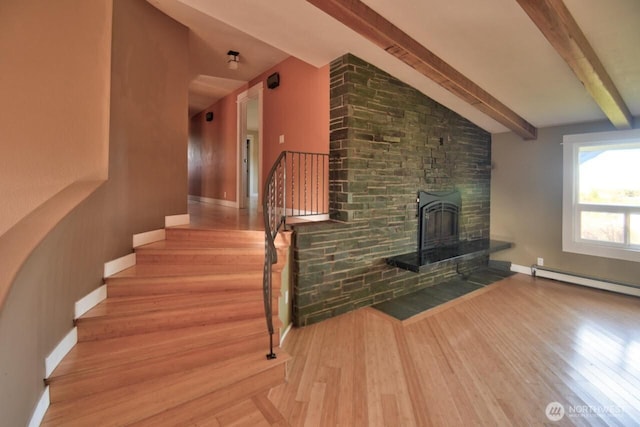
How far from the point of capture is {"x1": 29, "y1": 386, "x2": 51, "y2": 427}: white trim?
1.53 m

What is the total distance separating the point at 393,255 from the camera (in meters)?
3.88

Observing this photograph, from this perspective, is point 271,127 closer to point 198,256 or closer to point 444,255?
point 198,256

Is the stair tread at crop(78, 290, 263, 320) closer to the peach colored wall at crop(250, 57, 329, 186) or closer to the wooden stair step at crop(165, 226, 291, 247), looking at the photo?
the wooden stair step at crop(165, 226, 291, 247)

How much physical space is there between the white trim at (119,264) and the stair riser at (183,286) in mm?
106

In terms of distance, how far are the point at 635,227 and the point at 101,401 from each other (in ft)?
20.0

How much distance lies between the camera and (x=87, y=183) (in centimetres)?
236

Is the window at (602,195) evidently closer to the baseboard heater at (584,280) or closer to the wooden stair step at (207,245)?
the baseboard heater at (584,280)

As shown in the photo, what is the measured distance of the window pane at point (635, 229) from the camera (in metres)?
3.97

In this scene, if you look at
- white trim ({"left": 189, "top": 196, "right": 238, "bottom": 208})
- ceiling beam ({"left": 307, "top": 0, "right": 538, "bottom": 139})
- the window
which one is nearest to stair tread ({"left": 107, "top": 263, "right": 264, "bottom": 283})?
ceiling beam ({"left": 307, "top": 0, "right": 538, "bottom": 139})

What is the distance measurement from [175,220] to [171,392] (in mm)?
2089

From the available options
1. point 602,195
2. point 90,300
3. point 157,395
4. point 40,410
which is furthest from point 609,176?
point 40,410

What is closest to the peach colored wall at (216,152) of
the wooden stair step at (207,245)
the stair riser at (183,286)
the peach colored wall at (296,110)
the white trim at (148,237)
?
the peach colored wall at (296,110)

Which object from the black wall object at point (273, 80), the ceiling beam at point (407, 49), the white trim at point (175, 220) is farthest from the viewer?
the black wall object at point (273, 80)

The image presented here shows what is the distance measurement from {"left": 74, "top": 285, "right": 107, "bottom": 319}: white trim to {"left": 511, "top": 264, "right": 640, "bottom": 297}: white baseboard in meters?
5.81
